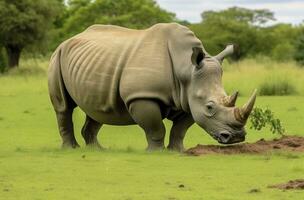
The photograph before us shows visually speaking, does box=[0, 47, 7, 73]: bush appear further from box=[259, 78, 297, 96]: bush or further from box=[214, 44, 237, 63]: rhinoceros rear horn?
box=[214, 44, 237, 63]: rhinoceros rear horn

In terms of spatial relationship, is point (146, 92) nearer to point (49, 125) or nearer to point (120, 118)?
point (120, 118)

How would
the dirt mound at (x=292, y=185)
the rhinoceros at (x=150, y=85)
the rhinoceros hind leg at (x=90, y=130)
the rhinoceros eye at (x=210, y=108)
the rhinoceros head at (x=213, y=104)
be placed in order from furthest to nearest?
the rhinoceros hind leg at (x=90, y=130) < the rhinoceros at (x=150, y=85) < the rhinoceros eye at (x=210, y=108) < the rhinoceros head at (x=213, y=104) < the dirt mound at (x=292, y=185)

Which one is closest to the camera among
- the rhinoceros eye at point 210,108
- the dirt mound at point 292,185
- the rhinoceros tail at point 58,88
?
the dirt mound at point 292,185

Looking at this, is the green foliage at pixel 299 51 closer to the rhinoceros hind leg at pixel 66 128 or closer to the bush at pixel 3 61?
the bush at pixel 3 61

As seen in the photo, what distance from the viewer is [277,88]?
28.7 meters

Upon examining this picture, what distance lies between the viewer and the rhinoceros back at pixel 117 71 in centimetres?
1299

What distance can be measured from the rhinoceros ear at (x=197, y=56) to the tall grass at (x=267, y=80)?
1572cm

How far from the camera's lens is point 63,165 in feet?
36.6

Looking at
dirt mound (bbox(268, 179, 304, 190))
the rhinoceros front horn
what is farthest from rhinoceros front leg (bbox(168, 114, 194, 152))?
dirt mound (bbox(268, 179, 304, 190))

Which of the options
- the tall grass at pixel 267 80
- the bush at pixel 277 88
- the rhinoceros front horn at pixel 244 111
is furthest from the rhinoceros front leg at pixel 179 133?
the bush at pixel 277 88

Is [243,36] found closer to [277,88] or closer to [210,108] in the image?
[277,88]

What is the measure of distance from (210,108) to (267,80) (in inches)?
670

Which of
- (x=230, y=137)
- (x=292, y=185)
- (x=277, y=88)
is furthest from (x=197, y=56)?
(x=277, y=88)

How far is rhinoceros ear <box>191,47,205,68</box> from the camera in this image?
41.3 ft
